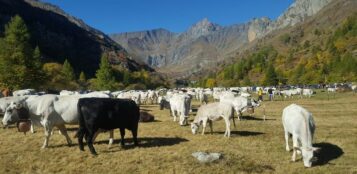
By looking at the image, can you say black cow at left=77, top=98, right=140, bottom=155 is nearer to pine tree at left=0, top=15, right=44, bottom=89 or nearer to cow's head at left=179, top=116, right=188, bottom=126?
cow's head at left=179, top=116, right=188, bottom=126

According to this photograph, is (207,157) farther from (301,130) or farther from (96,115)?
(96,115)

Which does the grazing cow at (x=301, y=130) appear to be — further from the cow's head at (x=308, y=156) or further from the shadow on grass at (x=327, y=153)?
the shadow on grass at (x=327, y=153)

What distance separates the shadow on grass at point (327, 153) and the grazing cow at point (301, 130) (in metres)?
1.15

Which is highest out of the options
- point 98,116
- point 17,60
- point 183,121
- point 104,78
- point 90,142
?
point 17,60

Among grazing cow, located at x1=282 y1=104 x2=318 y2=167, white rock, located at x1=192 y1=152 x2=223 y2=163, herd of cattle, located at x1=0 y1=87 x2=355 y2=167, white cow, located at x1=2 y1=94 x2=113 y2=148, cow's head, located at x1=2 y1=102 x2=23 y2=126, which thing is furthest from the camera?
cow's head, located at x1=2 y1=102 x2=23 y2=126

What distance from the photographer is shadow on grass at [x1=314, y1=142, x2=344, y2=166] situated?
16.9 metres

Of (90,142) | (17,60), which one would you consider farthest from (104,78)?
(90,142)

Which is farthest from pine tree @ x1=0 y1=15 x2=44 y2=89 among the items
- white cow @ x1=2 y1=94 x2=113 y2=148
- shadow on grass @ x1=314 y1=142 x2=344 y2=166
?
shadow on grass @ x1=314 y1=142 x2=344 y2=166

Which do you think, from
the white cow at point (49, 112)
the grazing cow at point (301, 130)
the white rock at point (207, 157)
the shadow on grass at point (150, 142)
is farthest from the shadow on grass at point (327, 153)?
the white cow at point (49, 112)

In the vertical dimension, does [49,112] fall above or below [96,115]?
above

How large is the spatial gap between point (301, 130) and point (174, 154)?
19.3 ft

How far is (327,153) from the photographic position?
18.5m

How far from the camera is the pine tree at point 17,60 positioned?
57.6 meters

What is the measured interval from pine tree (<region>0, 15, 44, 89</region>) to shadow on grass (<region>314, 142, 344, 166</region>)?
50.1 meters
